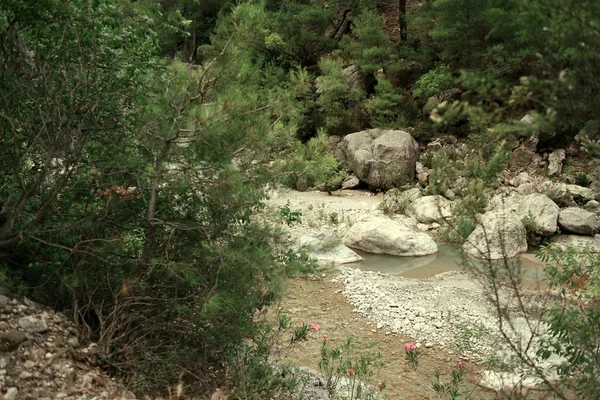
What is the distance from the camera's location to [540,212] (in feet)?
37.5

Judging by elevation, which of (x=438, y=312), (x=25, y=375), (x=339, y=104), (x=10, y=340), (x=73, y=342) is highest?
(x=10, y=340)

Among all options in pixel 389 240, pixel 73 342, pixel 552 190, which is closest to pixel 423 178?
pixel 552 190

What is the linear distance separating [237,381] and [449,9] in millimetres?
14523

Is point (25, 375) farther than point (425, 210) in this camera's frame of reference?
No

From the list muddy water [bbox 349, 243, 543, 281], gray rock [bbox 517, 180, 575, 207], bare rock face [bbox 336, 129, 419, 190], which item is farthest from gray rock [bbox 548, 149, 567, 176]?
muddy water [bbox 349, 243, 543, 281]

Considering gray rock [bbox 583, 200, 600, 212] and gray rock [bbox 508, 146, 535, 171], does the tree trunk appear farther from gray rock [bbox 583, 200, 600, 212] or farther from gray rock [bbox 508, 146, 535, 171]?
gray rock [bbox 583, 200, 600, 212]

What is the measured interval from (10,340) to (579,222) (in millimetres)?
11264

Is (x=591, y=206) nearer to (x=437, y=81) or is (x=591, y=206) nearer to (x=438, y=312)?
(x=437, y=81)

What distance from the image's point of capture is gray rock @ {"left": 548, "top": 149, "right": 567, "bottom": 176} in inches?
557

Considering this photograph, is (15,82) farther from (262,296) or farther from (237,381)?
(237,381)

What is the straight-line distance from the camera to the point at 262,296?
4.20 metres

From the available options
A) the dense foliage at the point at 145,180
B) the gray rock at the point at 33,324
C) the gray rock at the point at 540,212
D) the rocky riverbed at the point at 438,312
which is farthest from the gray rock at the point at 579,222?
the gray rock at the point at 33,324

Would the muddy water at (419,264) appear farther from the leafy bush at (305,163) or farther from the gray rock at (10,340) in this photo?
the gray rock at (10,340)

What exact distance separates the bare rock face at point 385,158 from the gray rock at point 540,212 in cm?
386
